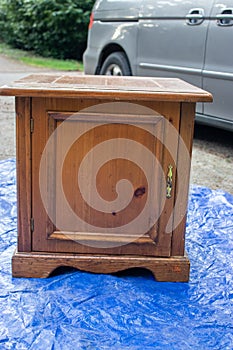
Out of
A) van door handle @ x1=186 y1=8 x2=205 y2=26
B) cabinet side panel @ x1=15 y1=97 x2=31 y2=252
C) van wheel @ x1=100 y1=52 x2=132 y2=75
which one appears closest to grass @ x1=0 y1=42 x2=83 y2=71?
van wheel @ x1=100 y1=52 x2=132 y2=75

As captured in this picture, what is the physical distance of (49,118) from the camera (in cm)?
187

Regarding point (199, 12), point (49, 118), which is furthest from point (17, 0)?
point (49, 118)

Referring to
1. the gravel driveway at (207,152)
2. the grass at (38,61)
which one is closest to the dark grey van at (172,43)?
the gravel driveway at (207,152)

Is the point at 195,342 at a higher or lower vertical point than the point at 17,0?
lower

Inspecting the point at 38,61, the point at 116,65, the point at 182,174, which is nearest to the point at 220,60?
the point at 116,65

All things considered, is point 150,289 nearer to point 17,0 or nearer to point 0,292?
point 0,292

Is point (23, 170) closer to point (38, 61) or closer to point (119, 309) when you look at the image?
point (119, 309)

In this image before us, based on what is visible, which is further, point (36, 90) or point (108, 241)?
point (108, 241)

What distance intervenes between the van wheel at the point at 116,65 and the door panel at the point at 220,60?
1.07m

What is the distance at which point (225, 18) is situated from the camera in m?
3.80

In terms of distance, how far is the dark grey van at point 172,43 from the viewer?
152 inches

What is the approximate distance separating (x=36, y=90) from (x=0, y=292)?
2.52 feet

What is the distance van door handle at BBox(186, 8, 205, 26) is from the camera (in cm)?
402

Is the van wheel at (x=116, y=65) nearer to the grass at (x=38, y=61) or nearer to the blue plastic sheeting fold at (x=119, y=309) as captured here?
the blue plastic sheeting fold at (x=119, y=309)
